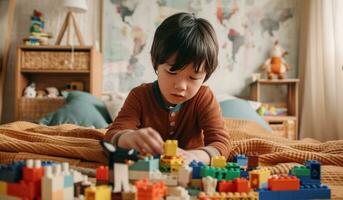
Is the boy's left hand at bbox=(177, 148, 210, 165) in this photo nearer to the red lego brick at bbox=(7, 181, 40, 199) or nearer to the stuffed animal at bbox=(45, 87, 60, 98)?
the red lego brick at bbox=(7, 181, 40, 199)

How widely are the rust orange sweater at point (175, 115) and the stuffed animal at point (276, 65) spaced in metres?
1.81

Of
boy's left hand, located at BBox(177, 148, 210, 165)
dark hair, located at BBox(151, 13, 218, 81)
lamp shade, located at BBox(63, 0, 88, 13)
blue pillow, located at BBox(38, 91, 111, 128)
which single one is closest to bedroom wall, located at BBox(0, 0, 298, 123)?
lamp shade, located at BBox(63, 0, 88, 13)

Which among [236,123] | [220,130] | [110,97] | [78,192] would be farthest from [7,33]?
[78,192]

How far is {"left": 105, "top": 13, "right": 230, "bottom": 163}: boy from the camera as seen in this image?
931mm

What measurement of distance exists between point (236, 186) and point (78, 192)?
0.24 m

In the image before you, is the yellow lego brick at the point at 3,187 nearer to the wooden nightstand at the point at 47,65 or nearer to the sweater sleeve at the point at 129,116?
the sweater sleeve at the point at 129,116

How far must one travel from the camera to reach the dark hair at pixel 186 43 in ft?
3.07

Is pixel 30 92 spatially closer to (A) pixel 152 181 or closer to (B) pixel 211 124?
(B) pixel 211 124

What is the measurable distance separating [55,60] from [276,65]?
1.59 meters

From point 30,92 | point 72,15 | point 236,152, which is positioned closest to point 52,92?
point 30,92

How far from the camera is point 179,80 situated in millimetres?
934

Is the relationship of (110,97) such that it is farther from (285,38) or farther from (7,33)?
(285,38)

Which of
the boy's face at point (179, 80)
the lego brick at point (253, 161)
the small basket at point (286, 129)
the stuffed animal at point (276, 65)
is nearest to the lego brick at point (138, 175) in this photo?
the lego brick at point (253, 161)

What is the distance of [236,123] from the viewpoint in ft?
6.33
